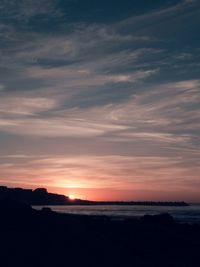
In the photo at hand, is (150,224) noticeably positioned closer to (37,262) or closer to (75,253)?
(75,253)

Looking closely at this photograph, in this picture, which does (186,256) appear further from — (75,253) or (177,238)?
(75,253)

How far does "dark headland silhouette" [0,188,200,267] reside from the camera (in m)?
30.4

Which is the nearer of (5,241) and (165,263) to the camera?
(165,263)

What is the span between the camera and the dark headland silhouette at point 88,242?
30.4 m

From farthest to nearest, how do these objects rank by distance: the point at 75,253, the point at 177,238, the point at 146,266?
1. the point at 177,238
2. the point at 75,253
3. the point at 146,266

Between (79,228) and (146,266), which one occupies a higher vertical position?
(79,228)

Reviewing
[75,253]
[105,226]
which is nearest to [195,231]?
[105,226]

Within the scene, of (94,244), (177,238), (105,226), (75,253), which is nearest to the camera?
(75,253)

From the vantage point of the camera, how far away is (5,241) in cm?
Result: 3306

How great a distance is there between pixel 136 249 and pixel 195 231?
10.7 m

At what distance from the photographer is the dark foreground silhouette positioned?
99.8ft

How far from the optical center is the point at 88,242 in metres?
34.4

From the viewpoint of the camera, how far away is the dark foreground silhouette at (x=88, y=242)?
30.4m

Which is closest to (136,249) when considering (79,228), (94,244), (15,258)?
(94,244)
